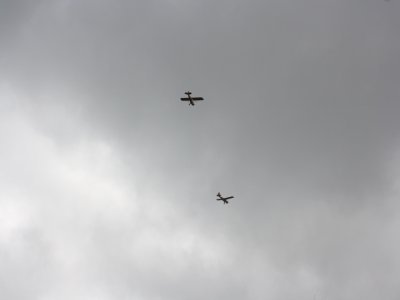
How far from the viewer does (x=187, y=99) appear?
655 feet

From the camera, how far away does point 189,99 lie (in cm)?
19962

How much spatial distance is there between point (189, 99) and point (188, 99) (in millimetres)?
475

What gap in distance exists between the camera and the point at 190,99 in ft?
655

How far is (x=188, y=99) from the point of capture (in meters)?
200

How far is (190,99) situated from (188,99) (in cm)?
93

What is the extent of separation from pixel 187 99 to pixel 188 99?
19.0 inches

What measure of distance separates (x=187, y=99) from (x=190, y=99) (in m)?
1.38

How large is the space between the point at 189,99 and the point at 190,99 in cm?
46
